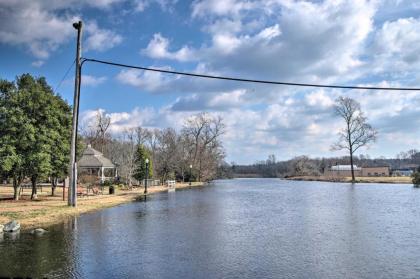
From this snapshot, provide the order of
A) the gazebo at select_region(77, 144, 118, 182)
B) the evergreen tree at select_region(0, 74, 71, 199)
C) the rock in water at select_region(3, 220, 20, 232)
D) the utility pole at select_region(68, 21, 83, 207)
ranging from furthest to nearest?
the gazebo at select_region(77, 144, 118, 182) < the evergreen tree at select_region(0, 74, 71, 199) < the utility pole at select_region(68, 21, 83, 207) < the rock in water at select_region(3, 220, 20, 232)

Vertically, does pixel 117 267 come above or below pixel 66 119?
below

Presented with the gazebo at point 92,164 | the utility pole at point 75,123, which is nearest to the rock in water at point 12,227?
the utility pole at point 75,123

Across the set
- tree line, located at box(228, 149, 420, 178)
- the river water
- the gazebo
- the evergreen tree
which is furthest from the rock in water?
tree line, located at box(228, 149, 420, 178)

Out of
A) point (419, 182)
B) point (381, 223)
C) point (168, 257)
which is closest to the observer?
point (168, 257)

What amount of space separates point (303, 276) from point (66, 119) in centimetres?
2343

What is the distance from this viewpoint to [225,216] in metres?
20.7

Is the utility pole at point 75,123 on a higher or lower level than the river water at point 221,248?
higher

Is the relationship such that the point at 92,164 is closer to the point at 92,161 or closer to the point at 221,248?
the point at 92,161

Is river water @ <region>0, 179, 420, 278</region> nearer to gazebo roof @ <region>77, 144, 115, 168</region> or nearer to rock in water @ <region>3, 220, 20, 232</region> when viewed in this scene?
rock in water @ <region>3, 220, 20, 232</region>

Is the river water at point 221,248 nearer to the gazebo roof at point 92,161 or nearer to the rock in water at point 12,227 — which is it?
the rock in water at point 12,227

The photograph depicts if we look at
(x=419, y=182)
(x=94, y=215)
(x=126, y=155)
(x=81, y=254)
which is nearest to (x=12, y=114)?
(x=94, y=215)

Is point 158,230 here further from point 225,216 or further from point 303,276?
point 303,276

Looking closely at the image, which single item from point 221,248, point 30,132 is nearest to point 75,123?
point 30,132

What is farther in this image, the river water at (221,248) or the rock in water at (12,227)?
the rock in water at (12,227)
